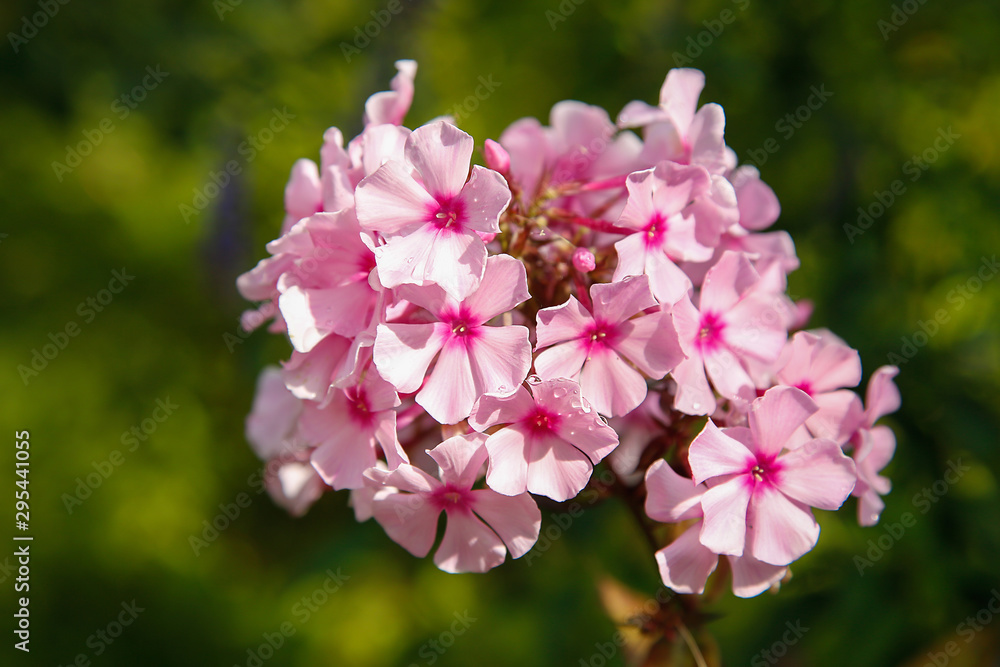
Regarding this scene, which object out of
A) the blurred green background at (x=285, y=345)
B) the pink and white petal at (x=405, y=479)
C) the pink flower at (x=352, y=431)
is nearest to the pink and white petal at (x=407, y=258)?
the pink flower at (x=352, y=431)

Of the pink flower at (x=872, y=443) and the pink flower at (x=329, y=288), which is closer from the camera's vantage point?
the pink flower at (x=329, y=288)

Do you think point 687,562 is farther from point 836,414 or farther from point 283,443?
point 283,443

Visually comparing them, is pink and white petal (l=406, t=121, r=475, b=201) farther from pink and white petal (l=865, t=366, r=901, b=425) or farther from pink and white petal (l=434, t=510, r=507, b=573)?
pink and white petal (l=865, t=366, r=901, b=425)

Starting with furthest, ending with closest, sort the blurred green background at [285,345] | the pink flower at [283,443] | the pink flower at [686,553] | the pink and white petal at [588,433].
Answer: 1. the blurred green background at [285,345]
2. the pink flower at [283,443]
3. the pink flower at [686,553]
4. the pink and white petal at [588,433]

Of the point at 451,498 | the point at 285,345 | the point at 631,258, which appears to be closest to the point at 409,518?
the point at 451,498

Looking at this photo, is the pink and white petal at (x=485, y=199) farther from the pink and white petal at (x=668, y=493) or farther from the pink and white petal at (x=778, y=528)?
the pink and white petal at (x=778, y=528)

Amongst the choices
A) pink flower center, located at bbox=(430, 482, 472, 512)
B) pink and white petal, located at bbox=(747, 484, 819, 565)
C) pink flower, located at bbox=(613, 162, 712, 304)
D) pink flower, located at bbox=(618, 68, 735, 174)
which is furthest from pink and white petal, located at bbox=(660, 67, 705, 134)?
pink flower center, located at bbox=(430, 482, 472, 512)
